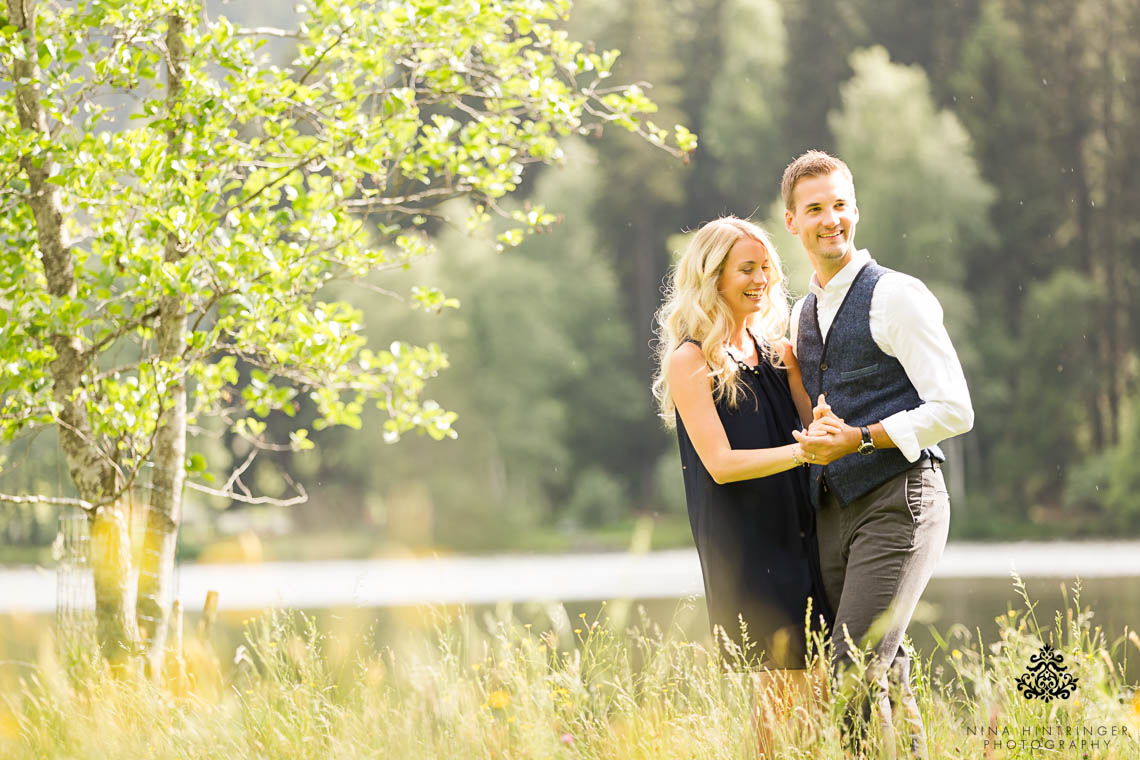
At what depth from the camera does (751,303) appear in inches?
137

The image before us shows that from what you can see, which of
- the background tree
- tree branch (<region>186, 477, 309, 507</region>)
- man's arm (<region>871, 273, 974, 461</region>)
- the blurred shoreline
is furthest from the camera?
the blurred shoreline

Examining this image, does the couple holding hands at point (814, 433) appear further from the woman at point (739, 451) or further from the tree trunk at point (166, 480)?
the tree trunk at point (166, 480)

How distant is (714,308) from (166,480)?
251 centimetres

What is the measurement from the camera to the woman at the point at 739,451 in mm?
3338

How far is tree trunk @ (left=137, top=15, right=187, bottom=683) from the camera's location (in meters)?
4.81

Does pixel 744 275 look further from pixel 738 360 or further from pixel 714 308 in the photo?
pixel 738 360

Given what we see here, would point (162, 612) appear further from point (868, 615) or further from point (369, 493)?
point (369, 493)

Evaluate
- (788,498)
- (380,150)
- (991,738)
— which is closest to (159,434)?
(380,150)

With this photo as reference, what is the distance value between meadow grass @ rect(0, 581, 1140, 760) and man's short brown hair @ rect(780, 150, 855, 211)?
1173 millimetres

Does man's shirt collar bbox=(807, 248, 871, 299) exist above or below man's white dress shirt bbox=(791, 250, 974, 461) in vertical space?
above

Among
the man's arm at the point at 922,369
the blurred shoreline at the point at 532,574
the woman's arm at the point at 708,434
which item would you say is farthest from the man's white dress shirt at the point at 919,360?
the blurred shoreline at the point at 532,574

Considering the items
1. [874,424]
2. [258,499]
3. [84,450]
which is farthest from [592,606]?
[874,424]

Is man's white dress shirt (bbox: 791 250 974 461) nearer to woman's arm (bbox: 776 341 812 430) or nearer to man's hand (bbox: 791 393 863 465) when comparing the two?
man's hand (bbox: 791 393 863 465)

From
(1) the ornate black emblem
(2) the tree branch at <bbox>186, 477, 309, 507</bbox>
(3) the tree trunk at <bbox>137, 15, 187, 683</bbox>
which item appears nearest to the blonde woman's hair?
(1) the ornate black emblem
